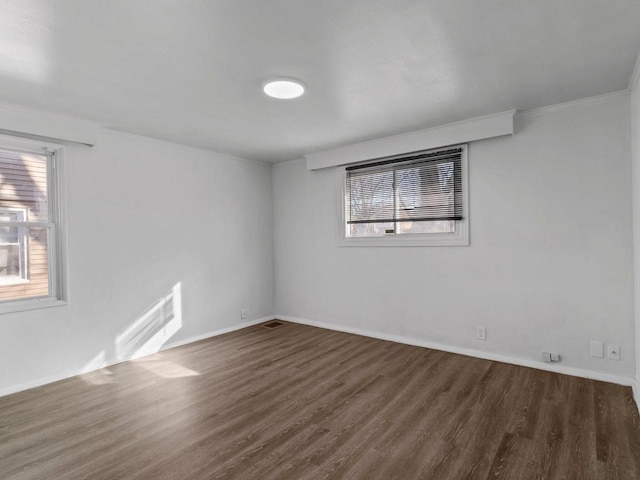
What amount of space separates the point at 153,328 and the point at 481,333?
12.1 ft

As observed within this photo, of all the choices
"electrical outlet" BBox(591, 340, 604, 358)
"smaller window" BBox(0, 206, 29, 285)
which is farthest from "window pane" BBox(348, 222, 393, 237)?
"smaller window" BBox(0, 206, 29, 285)

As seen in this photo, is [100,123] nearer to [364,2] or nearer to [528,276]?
[364,2]

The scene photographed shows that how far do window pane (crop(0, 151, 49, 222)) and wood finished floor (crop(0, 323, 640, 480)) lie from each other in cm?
166

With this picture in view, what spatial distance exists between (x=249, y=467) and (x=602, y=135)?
12.5ft

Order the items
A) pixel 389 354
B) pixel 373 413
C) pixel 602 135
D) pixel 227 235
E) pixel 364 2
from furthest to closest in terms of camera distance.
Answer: pixel 227 235, pixel 389 354, pixel 602 135, pixel 373 413, pixel 364 2

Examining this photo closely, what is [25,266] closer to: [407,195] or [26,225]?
[26,225]

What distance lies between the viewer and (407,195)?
418 centimetres

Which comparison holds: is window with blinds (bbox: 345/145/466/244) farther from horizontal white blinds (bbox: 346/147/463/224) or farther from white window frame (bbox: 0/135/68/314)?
white window frame (bbox: 0/135/68/314)

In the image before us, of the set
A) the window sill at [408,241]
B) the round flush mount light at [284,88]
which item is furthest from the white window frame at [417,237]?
the round flush mount light at [284,88]

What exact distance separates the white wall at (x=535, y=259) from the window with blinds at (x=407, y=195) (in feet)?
0.63

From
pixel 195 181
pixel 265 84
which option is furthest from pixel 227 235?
pixel 265 84

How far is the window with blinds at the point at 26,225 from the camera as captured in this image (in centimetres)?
312

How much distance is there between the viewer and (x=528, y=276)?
11.1ft

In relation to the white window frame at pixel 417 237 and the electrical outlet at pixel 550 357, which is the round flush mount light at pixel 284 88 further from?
the electrical outlet at pixel 550 357
